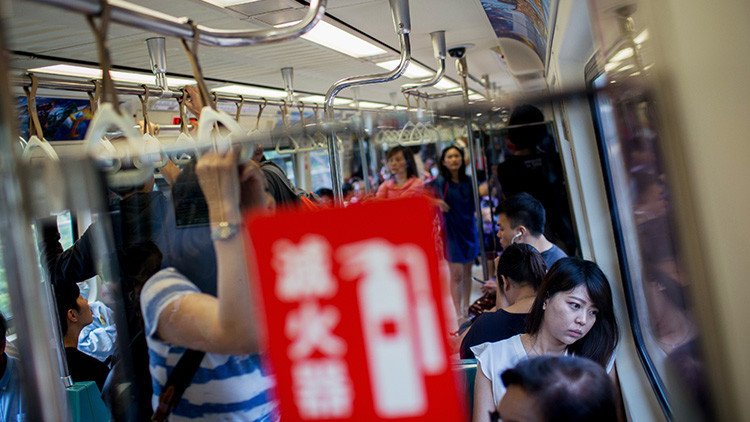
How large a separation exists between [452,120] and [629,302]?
63.2 inches

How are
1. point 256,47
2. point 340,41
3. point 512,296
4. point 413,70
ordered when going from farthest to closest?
point 413,70, point 340,41, point 256,47, point 512,296

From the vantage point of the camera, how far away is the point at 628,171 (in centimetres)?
193

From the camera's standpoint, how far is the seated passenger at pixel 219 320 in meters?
1.11

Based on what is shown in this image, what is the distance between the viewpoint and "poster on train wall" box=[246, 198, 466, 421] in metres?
0.98

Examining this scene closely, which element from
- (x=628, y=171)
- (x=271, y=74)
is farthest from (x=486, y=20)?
(x=628, y=171)

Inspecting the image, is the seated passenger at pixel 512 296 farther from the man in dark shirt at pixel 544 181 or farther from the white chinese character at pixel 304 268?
the white chinese character at pixel 304 268

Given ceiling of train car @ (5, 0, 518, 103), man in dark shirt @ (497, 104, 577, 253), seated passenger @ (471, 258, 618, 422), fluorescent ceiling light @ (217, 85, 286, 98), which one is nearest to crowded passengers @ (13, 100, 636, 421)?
seated passenger @ (471, 258, 618, 422)

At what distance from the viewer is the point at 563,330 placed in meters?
1.78

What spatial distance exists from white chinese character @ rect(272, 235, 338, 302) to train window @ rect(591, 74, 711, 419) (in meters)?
0.45

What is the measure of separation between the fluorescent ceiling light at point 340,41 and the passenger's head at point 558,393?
2770mm

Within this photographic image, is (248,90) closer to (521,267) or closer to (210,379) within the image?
(521,267)

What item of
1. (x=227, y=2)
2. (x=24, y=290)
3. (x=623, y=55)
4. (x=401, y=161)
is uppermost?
(x=227, y=2)

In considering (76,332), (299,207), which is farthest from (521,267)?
(76,332)

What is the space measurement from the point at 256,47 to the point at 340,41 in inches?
24.0
